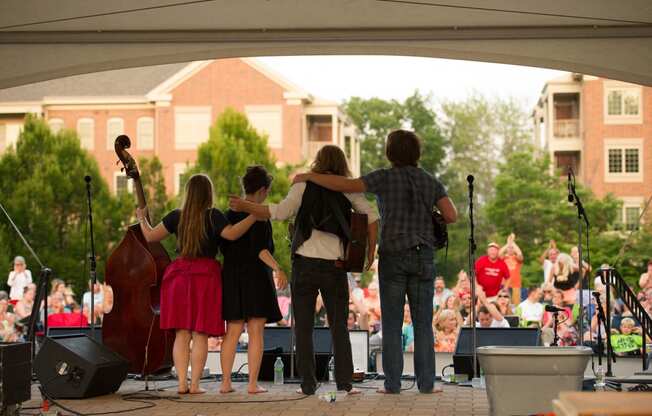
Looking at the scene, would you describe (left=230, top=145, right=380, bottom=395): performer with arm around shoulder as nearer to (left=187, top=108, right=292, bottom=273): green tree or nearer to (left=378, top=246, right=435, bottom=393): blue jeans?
(left=378, top=246, right=435, bottom=393): blue jeans

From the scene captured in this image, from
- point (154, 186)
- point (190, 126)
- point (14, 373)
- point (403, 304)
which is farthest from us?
point (190, 126)

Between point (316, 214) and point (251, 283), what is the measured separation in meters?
0.69

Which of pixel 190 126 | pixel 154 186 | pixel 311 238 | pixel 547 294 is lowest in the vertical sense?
pixel 547 294

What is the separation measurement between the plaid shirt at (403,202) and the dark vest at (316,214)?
0.99 feet

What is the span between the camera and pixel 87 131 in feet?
153

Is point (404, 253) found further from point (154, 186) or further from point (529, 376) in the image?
point (154, 186)

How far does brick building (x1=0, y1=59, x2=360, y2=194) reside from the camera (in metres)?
44.6

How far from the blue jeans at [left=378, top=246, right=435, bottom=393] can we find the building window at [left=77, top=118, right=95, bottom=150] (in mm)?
40149

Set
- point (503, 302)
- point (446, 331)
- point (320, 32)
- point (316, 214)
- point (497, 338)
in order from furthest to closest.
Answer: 1. point (503, 302)
2. point (446, 331)
3. point (497, 338)
4. point (320, 32)
5. point (316, 214)

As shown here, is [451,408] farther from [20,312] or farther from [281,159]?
[281,159]

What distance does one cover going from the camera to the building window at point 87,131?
46.4m

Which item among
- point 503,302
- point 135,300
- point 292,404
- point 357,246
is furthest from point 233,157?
point 292,404

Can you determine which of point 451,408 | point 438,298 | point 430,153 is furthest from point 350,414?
point 430,153

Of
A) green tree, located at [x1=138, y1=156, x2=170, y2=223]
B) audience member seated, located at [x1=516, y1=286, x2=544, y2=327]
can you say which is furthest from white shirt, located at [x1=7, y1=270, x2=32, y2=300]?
green tree, located at [x1=138, y1=156, x2=170, y2=223]
